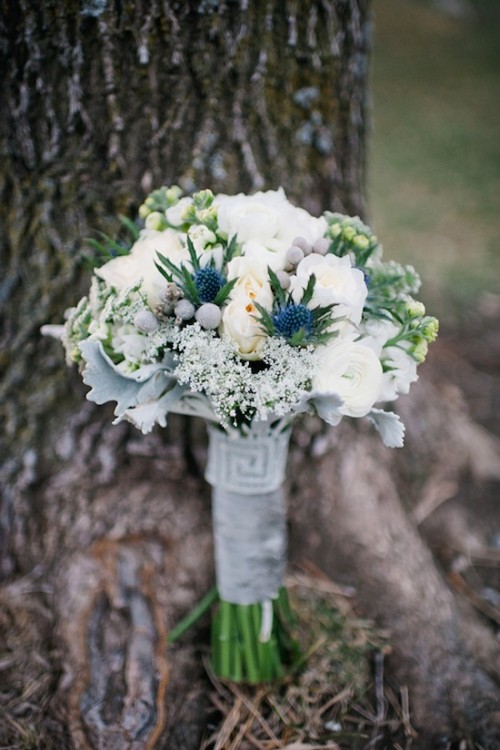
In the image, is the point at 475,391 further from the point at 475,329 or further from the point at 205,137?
the point at 205,137

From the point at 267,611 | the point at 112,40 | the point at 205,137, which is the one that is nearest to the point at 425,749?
the point at 267,611

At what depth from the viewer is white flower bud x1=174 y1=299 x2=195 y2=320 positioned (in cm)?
137

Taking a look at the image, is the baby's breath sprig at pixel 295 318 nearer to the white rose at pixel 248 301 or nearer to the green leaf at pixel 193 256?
the white rose at pixel 248 301

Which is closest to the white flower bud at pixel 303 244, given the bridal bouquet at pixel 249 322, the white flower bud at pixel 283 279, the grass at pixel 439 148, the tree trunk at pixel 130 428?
the bridal bouquet at pixel 249 322

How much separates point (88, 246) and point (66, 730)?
4.86ft

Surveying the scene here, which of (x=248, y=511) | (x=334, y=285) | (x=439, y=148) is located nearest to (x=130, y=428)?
(x=248, y=511)

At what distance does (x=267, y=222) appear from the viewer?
1436 millimetres

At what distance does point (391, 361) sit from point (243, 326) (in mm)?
395

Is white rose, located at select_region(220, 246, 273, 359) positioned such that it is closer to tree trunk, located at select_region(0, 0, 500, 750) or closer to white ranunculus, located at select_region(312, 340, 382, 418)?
white ranunculus, located at select_region(312, 340, 382, 418)

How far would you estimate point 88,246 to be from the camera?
2.05 meters

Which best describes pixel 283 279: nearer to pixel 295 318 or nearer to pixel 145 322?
pixel 295 318

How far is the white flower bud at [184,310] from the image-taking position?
137cm

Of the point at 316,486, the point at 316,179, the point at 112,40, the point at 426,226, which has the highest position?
the point at 112,40

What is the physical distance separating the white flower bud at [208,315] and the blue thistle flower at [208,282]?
0.11 feet
